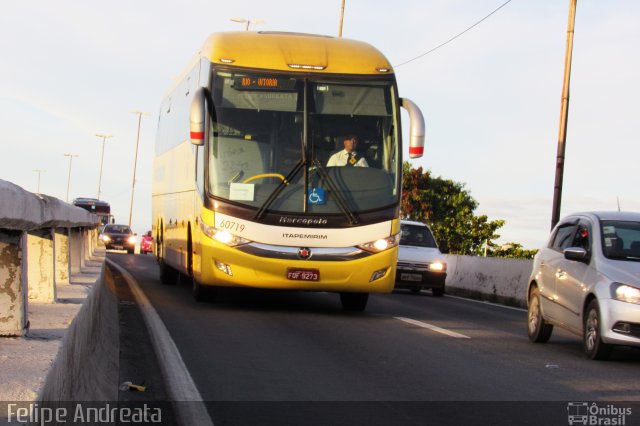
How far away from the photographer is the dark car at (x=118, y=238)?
61.4 metres

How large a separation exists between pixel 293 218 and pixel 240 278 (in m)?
1.12

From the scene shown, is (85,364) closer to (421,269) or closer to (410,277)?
(410,277)

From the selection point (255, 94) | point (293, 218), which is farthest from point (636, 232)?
point (255, 94)

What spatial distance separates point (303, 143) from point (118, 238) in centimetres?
4714

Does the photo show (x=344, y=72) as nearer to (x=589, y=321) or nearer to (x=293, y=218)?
(x=293, y=218)

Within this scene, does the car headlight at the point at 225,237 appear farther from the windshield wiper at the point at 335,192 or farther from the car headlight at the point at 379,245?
the car headlight at the point at 379,245

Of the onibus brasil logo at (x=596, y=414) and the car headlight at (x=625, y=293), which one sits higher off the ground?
the car headlight at (x=625, y=293)

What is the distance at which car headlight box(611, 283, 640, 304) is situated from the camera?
11359 millimetres

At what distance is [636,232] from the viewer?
12.7 metres

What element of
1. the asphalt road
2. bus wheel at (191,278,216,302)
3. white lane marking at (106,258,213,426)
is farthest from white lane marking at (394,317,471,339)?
white lane marking at (106,258,213,426)

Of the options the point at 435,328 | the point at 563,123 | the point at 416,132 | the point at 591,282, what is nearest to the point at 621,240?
the point at 591,282

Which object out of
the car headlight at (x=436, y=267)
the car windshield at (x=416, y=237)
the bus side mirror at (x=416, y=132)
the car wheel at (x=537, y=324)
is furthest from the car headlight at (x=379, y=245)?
the car windshield at (x=416, y=237)

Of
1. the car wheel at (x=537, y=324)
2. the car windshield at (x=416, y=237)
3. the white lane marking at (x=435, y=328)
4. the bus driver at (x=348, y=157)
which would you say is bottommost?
the white lane marking at (x=435, y=328)

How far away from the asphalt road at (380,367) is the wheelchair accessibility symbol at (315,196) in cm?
166
